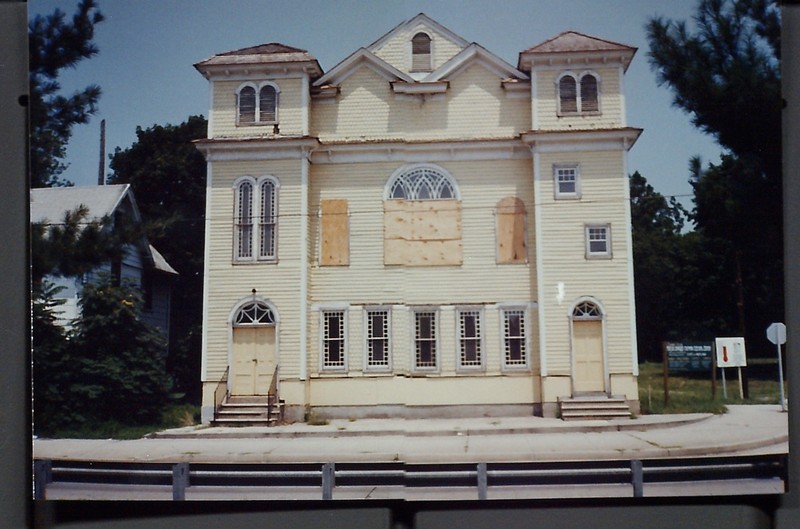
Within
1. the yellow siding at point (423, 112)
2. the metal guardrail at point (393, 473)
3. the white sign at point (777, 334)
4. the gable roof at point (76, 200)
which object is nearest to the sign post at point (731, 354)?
the white sign at point (777, 334)

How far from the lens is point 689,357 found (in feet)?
13.5

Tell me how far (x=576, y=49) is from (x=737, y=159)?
1105mm

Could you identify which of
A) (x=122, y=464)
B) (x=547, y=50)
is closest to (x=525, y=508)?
(x=122, y=464)

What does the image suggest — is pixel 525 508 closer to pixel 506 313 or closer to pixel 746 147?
pixel 506 313

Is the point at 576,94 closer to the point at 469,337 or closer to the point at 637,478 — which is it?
the point at 469,337

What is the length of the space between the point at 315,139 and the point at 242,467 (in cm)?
188

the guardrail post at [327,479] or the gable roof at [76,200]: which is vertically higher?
the gable roof at [76,200]

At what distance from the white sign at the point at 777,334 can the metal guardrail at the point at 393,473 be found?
614 millimetres

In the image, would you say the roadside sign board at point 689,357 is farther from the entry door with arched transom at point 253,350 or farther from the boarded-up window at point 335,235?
the entry door with arched transom at point 253,350

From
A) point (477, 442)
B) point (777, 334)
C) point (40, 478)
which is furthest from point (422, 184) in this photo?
point (40, 478)

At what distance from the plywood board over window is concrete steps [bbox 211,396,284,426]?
1040 mm

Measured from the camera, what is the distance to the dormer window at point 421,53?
4156 mm

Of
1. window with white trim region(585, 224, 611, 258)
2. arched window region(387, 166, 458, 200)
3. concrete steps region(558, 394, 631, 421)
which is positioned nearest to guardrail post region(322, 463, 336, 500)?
concrete steps region(558, 394, 631, 421)

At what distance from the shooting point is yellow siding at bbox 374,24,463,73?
415cm
